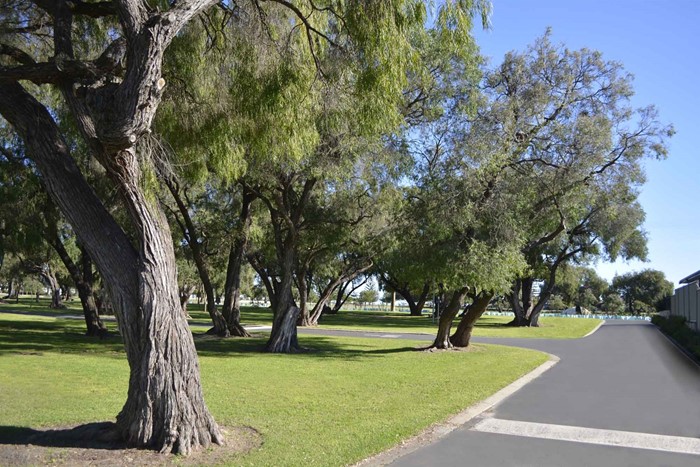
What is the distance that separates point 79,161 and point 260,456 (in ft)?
40.3

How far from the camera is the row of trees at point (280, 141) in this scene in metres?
6.84

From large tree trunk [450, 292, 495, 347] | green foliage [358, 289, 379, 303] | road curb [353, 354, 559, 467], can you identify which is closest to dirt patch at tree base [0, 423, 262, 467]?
road curb [353, 354, 559, 467]

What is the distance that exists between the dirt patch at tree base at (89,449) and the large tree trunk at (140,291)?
0.18 m

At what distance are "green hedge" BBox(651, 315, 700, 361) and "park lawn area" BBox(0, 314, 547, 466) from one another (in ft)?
18.9

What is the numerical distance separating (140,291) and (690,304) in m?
29.0

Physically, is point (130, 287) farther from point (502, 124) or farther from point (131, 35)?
point (502, 124)

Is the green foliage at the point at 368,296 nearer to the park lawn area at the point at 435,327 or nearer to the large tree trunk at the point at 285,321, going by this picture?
the park lawn area at the point at 435,327

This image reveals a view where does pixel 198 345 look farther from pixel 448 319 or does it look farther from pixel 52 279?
pixel 52 279

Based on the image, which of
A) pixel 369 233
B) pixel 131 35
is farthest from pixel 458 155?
pixel 131 35

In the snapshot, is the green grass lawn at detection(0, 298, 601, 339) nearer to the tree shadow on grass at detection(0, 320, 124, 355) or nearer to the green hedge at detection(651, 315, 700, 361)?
the green hedge at detection(651, 315, 700, 361)

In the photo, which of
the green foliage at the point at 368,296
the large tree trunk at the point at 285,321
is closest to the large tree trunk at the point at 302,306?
the large tree trunk at the point at 285,321

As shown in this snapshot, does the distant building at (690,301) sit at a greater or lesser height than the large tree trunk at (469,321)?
greater

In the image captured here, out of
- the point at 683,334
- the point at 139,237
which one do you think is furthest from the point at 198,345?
the point at 683,334

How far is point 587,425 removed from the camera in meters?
8.94
